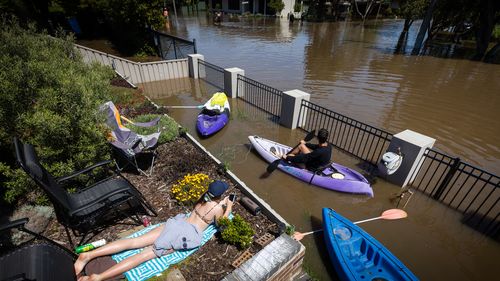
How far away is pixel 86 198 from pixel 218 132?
5.42 meters

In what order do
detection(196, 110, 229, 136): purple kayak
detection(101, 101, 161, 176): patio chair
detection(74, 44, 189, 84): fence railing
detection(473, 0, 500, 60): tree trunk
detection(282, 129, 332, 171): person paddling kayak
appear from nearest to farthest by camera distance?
detection(101, 101, 161, 176): patio chair → detection(282, 129, 332, 171): person paddling kayak → detection(196, 110, 229, 136): purple kayak → detection(74, 44, 189, 84): fence railing → detection(473, 0, 500, 60): tree trunk

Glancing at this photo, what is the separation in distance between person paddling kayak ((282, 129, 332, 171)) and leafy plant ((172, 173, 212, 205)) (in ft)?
8.68

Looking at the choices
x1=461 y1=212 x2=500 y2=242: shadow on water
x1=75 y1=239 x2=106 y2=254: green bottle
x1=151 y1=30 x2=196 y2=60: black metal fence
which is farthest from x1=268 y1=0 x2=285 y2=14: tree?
x1=75 y1=239 x2=106 y2=254: green bottle

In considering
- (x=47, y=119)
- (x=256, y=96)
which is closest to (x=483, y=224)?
(x=256, y=96)

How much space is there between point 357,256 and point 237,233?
7.25 feet

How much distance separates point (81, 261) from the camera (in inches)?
140

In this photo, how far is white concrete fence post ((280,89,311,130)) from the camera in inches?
348

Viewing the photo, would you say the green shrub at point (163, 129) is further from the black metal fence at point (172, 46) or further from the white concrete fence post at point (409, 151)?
the black metal fence at point (172, 46)

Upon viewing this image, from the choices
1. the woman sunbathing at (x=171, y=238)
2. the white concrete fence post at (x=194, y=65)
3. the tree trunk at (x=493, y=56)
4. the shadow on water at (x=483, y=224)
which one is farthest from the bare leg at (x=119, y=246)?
the tree trunk at (x=493, y=56)

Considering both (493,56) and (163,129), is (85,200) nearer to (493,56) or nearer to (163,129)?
(163,129)

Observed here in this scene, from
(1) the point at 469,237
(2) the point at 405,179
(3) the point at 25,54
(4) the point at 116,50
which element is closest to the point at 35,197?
(3) the point at 25,54

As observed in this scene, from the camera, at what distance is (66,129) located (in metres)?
4.58

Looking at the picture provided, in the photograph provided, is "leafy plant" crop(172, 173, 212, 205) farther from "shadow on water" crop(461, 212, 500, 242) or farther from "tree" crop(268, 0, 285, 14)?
"tree" crop(268, 0, 285, 14)

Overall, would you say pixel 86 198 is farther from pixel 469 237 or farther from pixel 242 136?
pixel 469 237
